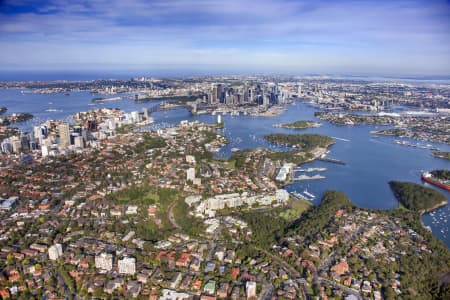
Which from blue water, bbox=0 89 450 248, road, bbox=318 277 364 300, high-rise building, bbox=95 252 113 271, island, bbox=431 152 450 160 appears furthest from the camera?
island, bbox=431 152 450 160

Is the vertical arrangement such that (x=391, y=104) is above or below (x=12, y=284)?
above

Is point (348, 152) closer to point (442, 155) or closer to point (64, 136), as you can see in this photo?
point (442, 155)

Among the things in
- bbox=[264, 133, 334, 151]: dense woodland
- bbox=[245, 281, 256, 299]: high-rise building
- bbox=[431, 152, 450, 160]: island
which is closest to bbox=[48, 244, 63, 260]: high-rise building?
bbox=[245, 281, 256, 299]: high-rise building

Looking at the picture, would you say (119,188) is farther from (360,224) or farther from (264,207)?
(360,224)

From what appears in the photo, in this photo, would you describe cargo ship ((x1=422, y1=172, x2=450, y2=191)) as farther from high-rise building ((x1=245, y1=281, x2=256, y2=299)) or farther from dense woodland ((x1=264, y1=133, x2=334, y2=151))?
high-rise building ((x1=245, y1=281, x2=256, y2=299))

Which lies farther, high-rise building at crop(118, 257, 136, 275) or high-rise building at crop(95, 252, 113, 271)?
high-rise building at crop(95, 252, 113, 271)

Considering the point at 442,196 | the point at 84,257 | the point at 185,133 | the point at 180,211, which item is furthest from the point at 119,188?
the point at 442,196

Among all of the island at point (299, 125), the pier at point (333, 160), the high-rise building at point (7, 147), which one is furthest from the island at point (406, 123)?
the high-rise building at point (7, 147)
